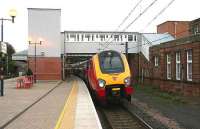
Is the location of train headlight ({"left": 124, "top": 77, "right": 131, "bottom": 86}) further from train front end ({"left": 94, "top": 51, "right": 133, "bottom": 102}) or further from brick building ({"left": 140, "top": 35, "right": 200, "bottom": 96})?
brick building ({"left": 140, "top": 35, "right": 200, "bottom": 96})

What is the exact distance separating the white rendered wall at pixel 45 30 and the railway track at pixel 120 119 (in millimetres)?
33772

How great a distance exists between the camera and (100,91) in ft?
68.7

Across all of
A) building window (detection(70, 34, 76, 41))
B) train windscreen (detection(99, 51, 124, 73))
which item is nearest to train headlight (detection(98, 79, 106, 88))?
train windscreen (detection(99, 51, 124, 73))

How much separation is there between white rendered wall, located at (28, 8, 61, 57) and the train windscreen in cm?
3323

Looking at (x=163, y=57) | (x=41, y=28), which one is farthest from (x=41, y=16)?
(x=163, y=57)

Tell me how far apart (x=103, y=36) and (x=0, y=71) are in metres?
34.0

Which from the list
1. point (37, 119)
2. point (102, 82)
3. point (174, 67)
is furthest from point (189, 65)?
point (37, 119)

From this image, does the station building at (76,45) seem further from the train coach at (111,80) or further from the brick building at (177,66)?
the train coach at (111,80)

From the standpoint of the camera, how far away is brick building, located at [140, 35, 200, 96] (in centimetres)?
2738

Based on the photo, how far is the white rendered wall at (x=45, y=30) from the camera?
182ft

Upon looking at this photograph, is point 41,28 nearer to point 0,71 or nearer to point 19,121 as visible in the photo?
point 0,71

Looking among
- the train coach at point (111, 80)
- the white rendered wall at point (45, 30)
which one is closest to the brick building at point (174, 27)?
the white rendered wall at point (45, 30)

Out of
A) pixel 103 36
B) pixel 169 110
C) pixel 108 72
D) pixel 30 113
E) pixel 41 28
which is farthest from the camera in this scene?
pixel 103 36

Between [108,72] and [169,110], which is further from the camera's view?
[108,72]
